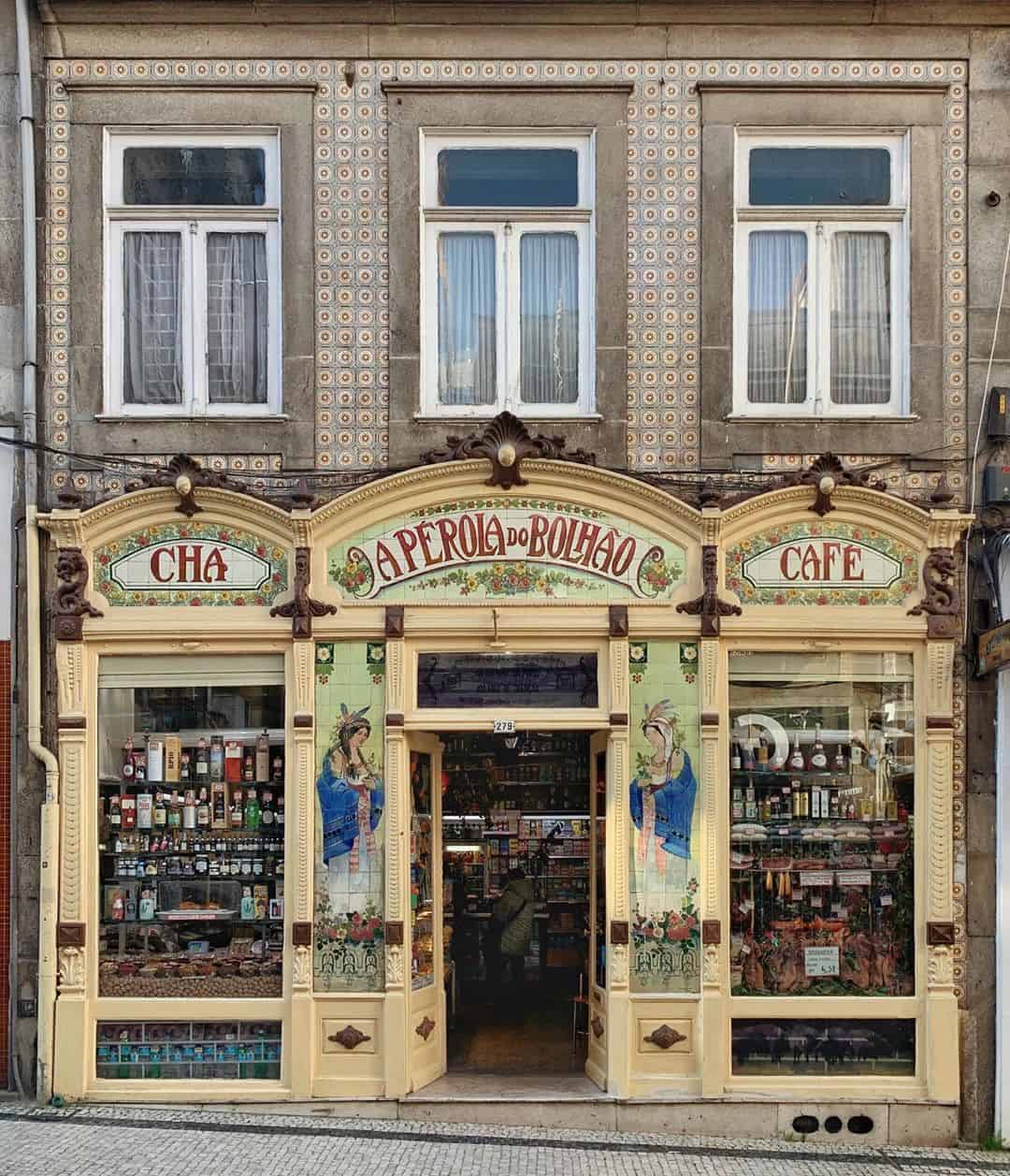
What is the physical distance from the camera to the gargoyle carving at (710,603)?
10.7 m

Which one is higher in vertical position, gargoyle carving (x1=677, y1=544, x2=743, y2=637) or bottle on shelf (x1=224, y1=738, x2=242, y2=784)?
gargoyle carving (x1=677, y1=544, x2=743, y2=637)

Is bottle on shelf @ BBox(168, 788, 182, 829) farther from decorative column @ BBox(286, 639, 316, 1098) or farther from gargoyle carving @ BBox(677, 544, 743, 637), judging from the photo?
gargoyle carving @ BBox(677, 544, 743, 637)

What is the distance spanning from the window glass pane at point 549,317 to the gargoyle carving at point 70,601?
359 cm

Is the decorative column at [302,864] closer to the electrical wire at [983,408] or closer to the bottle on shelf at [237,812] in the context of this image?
the bottle on shelf at [237,812]

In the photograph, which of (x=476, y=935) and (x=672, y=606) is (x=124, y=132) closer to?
(x=672, y=606)

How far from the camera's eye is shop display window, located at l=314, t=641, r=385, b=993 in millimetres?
10703

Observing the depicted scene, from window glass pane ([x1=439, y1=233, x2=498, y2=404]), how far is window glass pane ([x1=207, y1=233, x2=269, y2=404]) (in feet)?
4.52

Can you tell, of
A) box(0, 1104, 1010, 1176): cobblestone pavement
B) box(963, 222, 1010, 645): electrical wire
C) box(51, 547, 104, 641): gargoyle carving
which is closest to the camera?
box(0, 1104, 1010, 1176): cobblestone pavement

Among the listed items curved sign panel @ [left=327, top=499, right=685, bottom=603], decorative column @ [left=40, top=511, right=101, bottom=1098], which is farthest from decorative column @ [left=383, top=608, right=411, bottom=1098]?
decorative column @ [left=40, top=511, right=101, bottom=1098]

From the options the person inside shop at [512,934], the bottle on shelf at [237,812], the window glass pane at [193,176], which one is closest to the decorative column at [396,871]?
the bottle on shelf at [237,812]

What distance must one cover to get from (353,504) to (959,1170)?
630 cm

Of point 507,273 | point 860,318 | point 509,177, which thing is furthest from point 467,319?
point 860,318

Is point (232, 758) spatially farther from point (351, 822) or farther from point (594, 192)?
point (594, 192)

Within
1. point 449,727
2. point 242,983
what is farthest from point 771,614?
point 242,983
